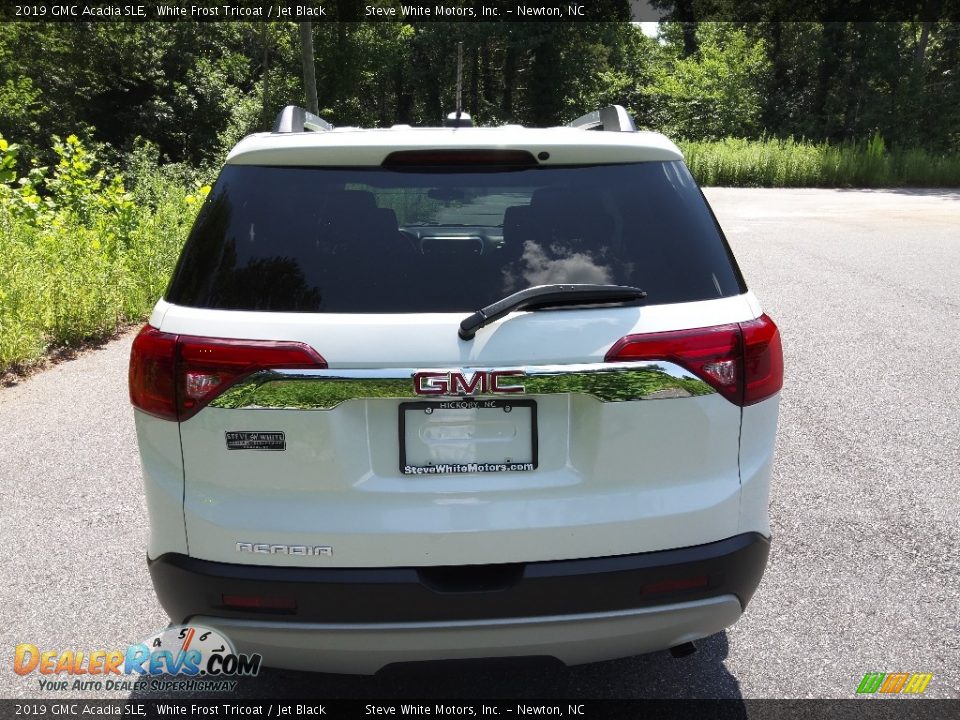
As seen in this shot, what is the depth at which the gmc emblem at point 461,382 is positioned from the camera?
7.21ft

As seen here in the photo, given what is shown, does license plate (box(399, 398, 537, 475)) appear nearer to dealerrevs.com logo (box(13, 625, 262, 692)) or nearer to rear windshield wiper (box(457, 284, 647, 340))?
rear windshield wiper (box(457, 284, 647, 340))

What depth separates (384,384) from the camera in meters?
2.20

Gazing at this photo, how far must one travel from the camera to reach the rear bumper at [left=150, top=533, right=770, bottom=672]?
2.27 m

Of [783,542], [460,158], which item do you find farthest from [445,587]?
[783,542]

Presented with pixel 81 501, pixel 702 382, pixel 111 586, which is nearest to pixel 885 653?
pixel 702 382

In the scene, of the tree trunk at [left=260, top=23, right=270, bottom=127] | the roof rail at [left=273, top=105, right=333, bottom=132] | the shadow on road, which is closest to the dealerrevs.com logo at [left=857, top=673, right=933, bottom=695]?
the shadow on road

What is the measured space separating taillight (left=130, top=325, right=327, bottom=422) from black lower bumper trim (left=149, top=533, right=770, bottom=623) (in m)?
0.44

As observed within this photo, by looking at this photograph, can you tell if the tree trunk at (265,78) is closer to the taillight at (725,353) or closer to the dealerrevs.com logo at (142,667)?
the dealerrevs.com logo at (142,667)

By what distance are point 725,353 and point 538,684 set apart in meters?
1.42

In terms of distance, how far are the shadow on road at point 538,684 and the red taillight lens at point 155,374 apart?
48.1 inches

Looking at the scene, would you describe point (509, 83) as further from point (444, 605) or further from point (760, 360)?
point (444, 605)

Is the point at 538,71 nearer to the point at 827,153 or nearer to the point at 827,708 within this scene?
the point at 827,153

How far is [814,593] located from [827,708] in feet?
2.67

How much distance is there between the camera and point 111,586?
367cm
